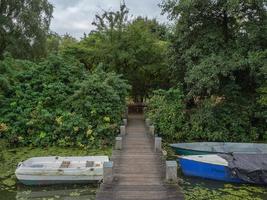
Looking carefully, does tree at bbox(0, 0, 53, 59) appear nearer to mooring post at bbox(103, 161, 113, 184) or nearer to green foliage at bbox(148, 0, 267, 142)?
green foliage at bbox(148, 0, 267, 142)

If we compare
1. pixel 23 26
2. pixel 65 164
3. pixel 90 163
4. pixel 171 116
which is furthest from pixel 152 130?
pixel 23 26

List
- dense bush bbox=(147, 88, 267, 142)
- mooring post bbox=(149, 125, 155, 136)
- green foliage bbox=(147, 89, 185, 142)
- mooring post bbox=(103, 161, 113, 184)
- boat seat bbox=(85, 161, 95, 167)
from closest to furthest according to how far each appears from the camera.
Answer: mooring post bbox=(103, 161, 113, 184), boat seat bbox=(85, 161, 95, 167), mooring post bbox=(149, 125, 155, 136), dense bush bbox=(147, 88, 267, 142), green foliage bbox=(147, 89, 185, 142)

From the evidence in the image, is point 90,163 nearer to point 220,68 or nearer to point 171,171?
point 171,171

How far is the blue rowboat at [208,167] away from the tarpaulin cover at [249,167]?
0.28 metres

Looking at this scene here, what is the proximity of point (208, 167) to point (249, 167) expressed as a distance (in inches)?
59.7

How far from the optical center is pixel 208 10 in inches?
751

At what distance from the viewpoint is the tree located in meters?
27.8

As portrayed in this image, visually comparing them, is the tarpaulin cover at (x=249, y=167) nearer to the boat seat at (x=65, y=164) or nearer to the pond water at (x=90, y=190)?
the pond water at (x=90, y=190)

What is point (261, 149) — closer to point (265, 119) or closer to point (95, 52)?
point (265, 119)

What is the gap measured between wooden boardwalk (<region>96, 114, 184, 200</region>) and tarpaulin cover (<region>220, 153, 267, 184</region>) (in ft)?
8.78

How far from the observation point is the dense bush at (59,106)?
17.8 meters

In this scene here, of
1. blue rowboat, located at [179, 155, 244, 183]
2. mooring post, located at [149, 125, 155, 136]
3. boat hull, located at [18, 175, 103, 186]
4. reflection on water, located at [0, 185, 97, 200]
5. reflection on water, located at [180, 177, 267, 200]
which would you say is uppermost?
mooring post, located at [149, 125, 155, 136]

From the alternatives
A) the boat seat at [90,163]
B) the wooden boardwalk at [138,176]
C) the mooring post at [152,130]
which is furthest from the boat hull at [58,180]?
the mooring post at [152,130]

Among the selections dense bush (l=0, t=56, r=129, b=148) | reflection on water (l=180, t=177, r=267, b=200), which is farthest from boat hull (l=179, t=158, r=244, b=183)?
dense bush (l=0, t=56, r=129, b=148)
